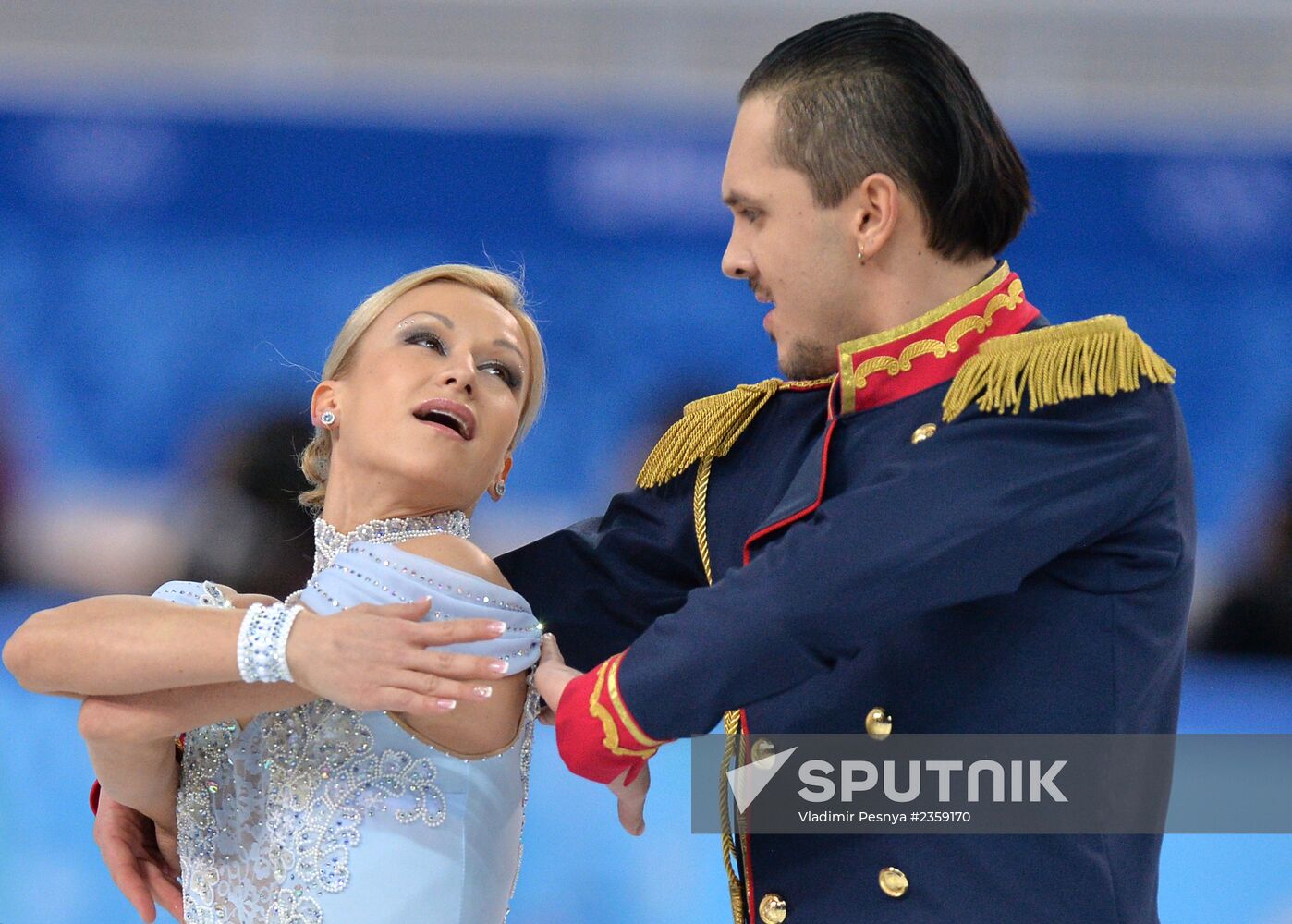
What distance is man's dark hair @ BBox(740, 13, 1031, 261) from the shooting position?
174 cm

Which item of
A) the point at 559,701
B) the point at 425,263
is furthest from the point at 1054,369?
the point at 425,263

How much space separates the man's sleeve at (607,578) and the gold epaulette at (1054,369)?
53 cm

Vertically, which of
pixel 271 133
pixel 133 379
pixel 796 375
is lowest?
pixel 796 375

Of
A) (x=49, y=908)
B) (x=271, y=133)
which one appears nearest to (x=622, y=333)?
(x=271, y=133)

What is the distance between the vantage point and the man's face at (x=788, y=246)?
180 cm

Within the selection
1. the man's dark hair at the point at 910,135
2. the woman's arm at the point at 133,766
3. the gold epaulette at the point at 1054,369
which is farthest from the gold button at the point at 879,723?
the woman's arm at the point at 133,766

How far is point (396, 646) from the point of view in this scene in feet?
5.06

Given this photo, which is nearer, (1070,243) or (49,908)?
(49,908)

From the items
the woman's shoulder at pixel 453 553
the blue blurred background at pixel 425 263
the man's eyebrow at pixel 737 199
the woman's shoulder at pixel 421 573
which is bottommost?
the woman's shoulder at pixel 421 573

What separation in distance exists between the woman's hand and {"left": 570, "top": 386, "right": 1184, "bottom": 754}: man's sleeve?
0.18 meters

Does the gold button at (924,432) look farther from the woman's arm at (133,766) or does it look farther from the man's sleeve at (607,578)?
the woman's arm at (133,766)

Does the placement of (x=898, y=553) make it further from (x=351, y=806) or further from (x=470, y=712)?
(x=351, y=806)

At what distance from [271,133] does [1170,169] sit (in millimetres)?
3358

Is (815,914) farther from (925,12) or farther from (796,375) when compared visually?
(925,12)
